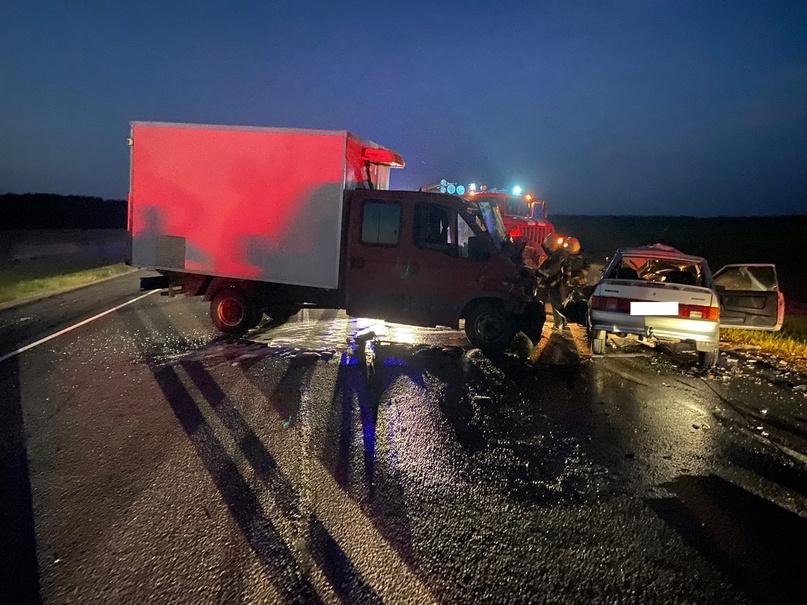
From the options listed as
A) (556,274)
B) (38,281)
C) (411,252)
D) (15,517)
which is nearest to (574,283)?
(556,274)

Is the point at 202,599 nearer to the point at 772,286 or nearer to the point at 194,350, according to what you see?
the point at 194,350

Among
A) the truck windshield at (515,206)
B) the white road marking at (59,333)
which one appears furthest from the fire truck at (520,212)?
the white road marking at (59,333)

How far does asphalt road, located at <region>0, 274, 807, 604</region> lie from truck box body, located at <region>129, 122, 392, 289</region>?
4.83 ft

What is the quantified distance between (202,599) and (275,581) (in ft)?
1.21

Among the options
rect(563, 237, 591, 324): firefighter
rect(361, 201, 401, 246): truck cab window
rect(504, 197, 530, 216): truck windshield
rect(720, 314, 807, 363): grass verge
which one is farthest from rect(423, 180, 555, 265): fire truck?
rect(361, 201, 401, 246): truck cab window

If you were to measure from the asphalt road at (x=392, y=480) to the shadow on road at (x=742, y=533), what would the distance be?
2cm

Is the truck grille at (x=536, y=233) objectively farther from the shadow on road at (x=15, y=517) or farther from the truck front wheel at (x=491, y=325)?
the shadow on road at (x=15, y=517)

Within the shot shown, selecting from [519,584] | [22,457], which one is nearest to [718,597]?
[519,584]

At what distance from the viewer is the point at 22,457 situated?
15.1 feet

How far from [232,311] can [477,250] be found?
12.6 ft

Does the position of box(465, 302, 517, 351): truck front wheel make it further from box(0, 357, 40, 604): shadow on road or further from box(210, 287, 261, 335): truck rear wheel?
box(0, 357, 40, 604): shadow on road

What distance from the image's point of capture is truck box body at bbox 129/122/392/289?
807cm

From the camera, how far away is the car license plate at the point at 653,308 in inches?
301

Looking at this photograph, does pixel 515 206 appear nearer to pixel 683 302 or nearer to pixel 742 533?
pixel 683 302
